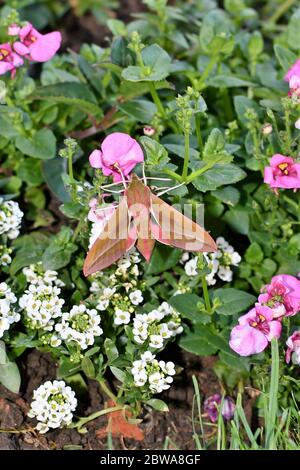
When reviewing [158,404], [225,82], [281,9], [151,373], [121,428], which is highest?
[225,82]

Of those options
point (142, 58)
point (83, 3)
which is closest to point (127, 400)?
point (142, 58)

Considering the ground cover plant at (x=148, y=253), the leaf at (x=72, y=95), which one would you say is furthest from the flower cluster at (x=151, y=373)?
the leaf at (x=72, y=95)

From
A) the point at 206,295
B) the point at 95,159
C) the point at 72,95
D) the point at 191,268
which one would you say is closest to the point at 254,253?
the point at 191,268

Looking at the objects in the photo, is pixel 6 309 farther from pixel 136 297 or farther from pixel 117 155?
pixel 117 155

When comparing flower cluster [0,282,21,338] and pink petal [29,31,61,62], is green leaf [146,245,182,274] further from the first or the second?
pink petal [29,31,61,62]

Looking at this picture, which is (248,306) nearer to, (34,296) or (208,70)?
(34,296)

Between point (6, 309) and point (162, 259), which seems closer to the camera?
point (6, 309)

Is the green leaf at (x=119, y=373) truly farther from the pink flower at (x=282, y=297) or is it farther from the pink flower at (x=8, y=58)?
the pink flower at (x=8, y=58)
